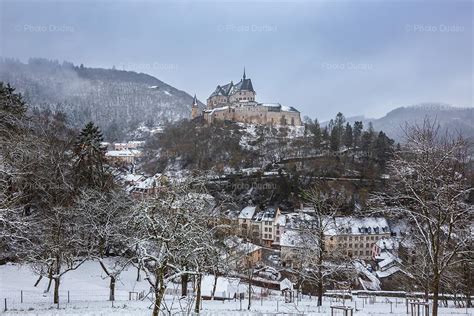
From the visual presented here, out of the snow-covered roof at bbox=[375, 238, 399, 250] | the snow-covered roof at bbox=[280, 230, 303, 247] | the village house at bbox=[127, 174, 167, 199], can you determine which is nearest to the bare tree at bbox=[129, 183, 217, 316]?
the village house at bbox=[127, 174, 167, 199]

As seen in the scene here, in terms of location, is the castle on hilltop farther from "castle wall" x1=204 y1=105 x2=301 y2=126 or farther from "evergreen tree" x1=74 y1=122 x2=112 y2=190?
"evergreen tree" x1=74 y1=122 x2=112 y2=190

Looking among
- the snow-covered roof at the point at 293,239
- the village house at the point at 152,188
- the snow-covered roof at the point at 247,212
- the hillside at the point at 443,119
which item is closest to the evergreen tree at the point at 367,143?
the hillside at the point at 443,119

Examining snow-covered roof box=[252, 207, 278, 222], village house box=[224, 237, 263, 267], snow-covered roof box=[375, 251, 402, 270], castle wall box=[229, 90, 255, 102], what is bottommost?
snow-covered roof box=[375, 251, 402, 270]

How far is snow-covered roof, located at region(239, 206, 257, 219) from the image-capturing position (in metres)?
60.2

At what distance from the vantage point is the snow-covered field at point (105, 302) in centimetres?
1252

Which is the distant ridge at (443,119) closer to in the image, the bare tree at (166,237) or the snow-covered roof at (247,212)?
the bare tree at (166,237)

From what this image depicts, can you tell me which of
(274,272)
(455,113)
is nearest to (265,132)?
(455,113)

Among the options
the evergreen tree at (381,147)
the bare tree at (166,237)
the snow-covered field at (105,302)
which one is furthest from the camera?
the evergreen tree at (381,147)

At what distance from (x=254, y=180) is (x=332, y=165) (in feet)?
52.4

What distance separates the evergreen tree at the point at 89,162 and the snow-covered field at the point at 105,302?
6.22m

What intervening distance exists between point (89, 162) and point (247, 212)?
3716 centimetres

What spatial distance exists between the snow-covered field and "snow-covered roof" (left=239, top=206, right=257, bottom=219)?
36360mm

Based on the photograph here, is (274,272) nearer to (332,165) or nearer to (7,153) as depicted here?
(7,153)

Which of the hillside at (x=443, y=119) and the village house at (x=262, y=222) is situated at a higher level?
the hillside at (x=443, y=119)
